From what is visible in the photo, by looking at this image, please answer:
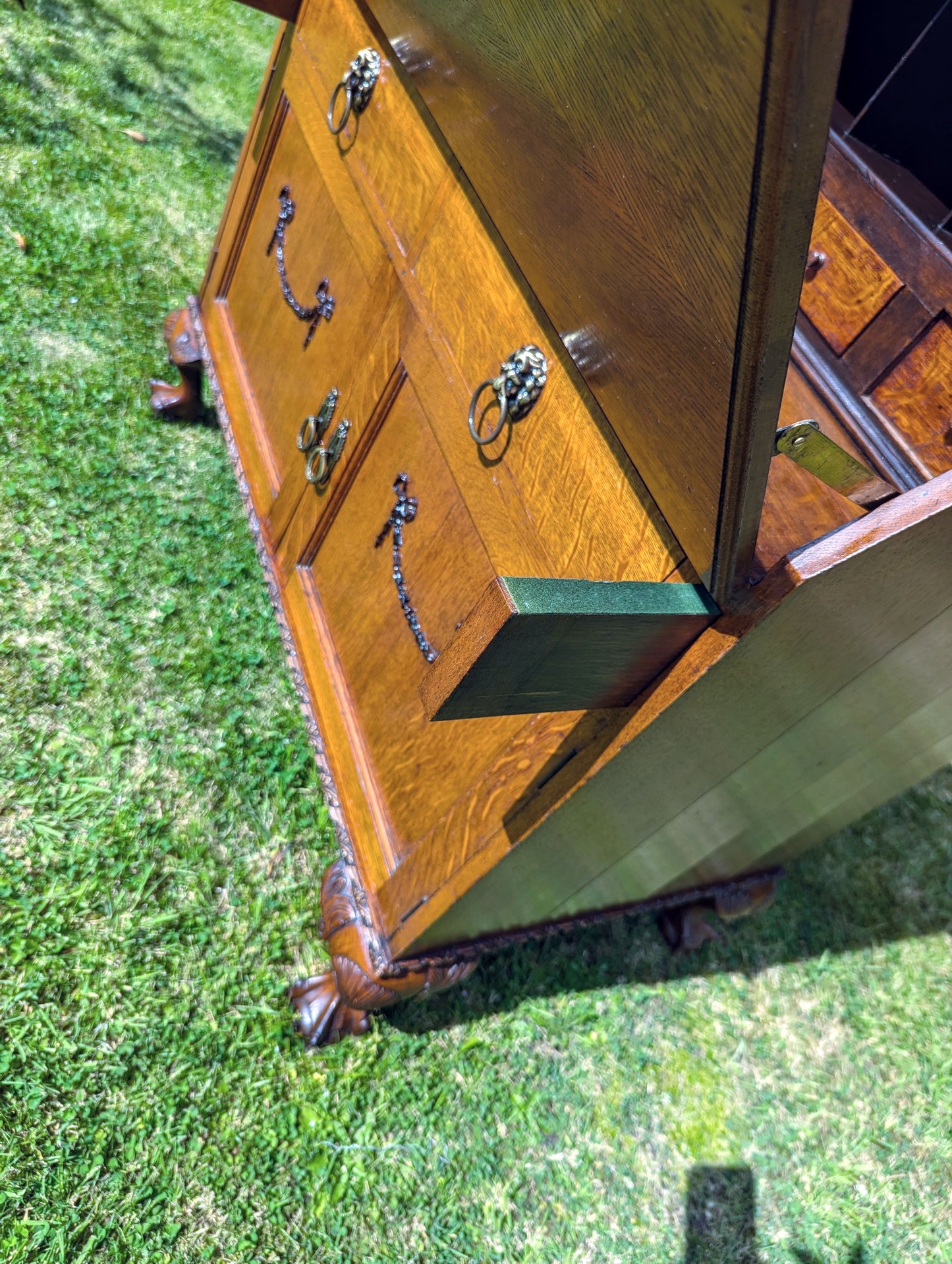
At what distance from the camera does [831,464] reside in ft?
4.00

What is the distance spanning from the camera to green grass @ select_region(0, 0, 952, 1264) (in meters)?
1.88

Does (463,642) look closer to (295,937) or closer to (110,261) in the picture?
(295,937)

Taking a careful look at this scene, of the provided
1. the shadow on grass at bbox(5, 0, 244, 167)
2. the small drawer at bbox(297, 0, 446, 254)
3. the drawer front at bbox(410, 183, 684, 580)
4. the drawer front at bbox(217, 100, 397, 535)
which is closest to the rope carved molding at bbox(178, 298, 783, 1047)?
the drawer front at bbox(410, 183, 684, 580)

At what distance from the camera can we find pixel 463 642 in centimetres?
102

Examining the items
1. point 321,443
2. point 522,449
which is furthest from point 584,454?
point 321,443

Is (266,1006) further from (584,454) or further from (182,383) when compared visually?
(182,383)

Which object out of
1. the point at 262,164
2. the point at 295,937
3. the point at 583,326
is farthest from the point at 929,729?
the point at 262,164

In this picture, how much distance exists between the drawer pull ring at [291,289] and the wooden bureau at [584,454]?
Result: 0.01 m

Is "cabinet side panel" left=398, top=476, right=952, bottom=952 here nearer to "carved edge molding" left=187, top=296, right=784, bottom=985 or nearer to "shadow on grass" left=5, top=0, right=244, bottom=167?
"carved edge molding" left=187, top=296, right=784, bottom=985

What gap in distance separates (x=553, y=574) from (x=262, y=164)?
1809 mm

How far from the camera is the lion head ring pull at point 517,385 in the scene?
56.5 inches

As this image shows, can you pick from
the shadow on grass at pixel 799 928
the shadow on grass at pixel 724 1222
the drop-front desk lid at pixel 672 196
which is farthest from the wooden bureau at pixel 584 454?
the shadow on grass at pixel 724 1222

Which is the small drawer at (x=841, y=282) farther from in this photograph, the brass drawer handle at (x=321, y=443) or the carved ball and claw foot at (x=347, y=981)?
the carved ball and claw foot at (x=347, y=981)

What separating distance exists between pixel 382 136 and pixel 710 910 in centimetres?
222
